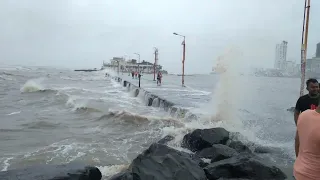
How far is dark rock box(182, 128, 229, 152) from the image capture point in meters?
9.45

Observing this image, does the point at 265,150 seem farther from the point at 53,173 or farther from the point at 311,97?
the point at 53,173

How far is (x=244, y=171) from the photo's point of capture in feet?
21.1

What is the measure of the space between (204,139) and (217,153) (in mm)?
1420

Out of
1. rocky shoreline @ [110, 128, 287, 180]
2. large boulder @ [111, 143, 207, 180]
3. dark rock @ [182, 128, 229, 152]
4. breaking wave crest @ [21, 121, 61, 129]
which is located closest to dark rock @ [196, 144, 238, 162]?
rocky shoreline @ [110, 128, 287, 180]

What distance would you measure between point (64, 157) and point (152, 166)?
4.05m

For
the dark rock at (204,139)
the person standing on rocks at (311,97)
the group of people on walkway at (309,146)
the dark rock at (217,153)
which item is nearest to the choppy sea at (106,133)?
the dark rock at (204,139)

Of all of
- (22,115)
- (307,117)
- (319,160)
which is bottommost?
(22,115)

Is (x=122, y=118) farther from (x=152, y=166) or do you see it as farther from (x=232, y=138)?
(x=152, y=166)

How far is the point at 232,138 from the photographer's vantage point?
10805 mm

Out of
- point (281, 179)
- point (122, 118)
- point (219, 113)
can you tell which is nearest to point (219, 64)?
point (219, 113)

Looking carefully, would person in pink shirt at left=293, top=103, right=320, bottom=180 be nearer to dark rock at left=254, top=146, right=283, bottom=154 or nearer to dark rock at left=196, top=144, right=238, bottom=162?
dark rock at left=196, top=144, right=238, bottom=162

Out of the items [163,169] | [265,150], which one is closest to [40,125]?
[265,150]

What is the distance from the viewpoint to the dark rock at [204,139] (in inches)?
372

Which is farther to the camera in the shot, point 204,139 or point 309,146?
point 204,139
